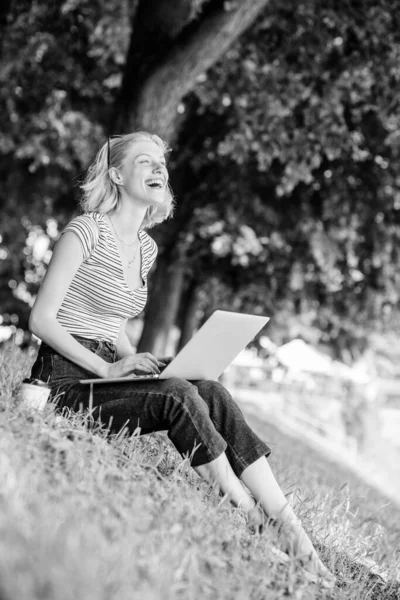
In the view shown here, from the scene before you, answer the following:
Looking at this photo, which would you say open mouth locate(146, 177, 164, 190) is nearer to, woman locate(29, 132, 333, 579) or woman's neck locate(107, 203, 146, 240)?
woman locate(29, 132, 333, 579)

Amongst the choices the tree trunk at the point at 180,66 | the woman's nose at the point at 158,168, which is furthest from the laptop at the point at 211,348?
the tree trunk at the point at 180,66

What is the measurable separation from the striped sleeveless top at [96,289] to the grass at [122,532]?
1.37 ft

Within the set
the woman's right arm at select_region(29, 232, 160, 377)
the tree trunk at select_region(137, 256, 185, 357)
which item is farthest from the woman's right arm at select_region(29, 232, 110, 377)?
the tree trunk at select_region(137, 256, 185, 357)

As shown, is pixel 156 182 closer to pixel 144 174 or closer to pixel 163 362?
pixel 144 174

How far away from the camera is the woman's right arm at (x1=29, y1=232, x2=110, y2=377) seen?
3.32m

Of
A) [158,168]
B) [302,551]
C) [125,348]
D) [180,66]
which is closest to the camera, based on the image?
[302,551]

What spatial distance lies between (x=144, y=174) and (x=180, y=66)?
3810 millimetres

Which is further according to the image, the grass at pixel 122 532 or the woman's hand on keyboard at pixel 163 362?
the woman's hand on keyboard at pixel 163 362

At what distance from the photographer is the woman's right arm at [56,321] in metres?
3.32

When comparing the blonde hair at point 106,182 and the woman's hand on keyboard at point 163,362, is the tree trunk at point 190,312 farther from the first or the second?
the woman's hand on keyboard at point 163,362

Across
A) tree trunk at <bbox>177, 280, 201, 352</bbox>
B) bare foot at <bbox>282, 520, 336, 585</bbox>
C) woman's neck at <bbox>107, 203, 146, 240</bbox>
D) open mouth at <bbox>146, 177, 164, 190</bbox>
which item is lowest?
tree trunk at <bbox>177, 280, 201, 352</bbox>

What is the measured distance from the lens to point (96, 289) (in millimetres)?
3627

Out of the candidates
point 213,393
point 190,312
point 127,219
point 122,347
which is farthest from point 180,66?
point 190,312

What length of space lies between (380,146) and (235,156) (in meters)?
2.08
